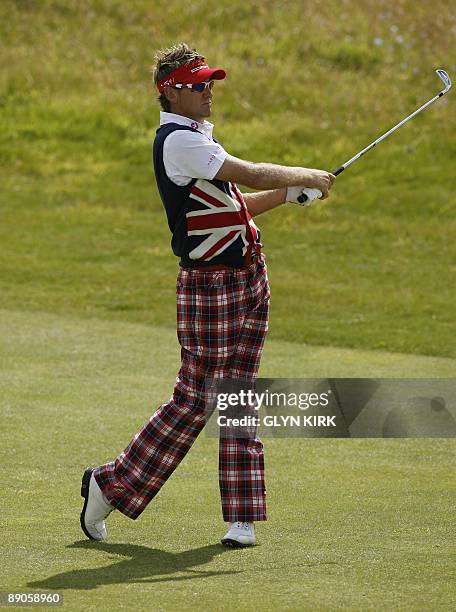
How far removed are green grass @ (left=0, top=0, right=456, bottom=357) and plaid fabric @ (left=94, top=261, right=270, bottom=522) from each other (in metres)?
5.23

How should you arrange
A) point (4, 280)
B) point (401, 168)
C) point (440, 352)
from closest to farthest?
point (440, 352) < point (4, 280) < point (401, 168)

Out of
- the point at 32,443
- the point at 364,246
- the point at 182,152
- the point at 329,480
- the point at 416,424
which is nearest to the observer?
the point at 182,152

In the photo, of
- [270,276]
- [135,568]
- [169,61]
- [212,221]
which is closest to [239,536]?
[135,568]

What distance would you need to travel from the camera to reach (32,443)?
701 centimetres

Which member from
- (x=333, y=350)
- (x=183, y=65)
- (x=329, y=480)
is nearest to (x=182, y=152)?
(x=183, y=65)

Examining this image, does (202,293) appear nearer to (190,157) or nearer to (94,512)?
(190,157)

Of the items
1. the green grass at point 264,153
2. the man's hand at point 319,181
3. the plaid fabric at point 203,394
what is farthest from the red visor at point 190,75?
the green grass at point 264,153

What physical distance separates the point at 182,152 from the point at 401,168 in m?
12.2

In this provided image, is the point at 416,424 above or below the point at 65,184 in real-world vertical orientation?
below

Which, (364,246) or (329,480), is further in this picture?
(364,246)

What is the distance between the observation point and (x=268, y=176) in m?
5.26

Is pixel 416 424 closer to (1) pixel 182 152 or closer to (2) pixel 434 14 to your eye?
(1) pixel 182 152

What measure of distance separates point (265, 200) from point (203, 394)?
843 mm

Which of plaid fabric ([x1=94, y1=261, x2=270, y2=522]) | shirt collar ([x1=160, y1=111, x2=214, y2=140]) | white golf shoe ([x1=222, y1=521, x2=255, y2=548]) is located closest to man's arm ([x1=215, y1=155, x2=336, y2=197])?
shirt collar ([x1=160, y1=111, x2=214, y2=140])
